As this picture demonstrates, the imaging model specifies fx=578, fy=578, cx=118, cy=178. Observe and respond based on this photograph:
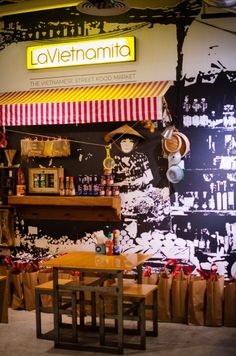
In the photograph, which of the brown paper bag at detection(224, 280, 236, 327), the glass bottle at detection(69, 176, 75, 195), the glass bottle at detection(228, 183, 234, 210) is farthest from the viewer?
the glass bottle at detection(69, 176, 75, 195)

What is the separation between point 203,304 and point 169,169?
1712 millimetres

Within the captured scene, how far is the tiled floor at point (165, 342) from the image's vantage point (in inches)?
229

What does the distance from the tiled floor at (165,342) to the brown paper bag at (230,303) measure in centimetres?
12

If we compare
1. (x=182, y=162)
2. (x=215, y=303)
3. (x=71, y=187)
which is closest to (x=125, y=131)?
(x=182, y=162)

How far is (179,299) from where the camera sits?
6949 millimetres

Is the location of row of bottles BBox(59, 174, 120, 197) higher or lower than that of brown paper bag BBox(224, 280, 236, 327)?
higher

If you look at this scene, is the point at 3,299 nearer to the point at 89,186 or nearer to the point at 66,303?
the point at 66,303

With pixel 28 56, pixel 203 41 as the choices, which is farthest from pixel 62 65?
pixel 203 41

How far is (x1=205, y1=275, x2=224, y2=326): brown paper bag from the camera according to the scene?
679 centimetres

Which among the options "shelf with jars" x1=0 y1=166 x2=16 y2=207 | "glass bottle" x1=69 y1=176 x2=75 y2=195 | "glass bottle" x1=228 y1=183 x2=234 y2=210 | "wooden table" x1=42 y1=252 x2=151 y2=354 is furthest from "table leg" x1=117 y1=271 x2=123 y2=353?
"shelf with jars" x1=0 y1=166 x2=16 y2=207

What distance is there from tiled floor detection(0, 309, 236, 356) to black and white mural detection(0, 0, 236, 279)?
96 cm

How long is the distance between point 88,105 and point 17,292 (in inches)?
103

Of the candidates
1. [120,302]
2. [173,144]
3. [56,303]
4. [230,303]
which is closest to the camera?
[120,302]

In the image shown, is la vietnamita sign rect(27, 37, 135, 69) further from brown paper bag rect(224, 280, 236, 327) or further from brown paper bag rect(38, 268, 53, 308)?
brown paper bag rect(224, 280, 236, 327)
